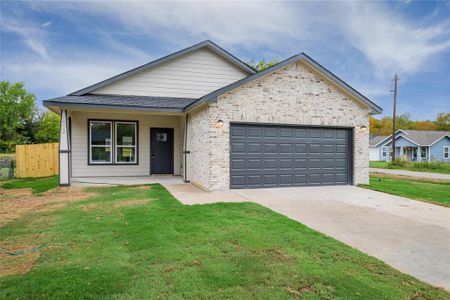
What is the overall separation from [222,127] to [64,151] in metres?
5.93

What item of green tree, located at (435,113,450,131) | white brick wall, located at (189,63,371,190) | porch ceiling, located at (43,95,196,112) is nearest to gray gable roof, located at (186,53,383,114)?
white brick wall, located at (189,63,371,190)

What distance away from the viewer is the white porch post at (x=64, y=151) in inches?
465

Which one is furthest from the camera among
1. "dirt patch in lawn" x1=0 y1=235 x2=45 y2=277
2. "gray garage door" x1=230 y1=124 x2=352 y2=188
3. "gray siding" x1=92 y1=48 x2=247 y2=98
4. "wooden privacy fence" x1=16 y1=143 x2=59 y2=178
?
"wooden privacy fence" x1=16 y1=143 x2=59 y2=178

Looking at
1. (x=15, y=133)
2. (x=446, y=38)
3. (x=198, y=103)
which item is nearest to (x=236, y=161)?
(x=198, y=103)

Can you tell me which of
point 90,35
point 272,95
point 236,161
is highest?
point 90,35

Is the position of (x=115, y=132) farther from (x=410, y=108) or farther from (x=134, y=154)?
(x=410, y=108)

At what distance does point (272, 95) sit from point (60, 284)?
9435 millimetres

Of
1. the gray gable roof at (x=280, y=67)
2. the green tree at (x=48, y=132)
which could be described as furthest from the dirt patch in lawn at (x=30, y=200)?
the green tree at (x=48, y=132)

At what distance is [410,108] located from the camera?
7375cm

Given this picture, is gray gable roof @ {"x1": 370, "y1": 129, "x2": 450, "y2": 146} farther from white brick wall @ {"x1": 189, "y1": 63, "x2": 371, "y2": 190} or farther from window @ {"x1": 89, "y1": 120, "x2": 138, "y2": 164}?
window @ {"x1": 89, "y1": 120, "x2": 138, "y2": 164}

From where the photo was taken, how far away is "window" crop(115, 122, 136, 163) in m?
14.9

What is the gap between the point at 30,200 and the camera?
9594mm

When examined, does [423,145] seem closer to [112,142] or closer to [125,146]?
[125,146]

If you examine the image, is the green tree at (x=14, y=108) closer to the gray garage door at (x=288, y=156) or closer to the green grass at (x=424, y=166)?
the gray garage door at (x=288, y=156)
